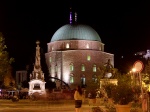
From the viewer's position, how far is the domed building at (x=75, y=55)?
81188mm

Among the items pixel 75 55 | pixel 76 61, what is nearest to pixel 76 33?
pixel 75 55

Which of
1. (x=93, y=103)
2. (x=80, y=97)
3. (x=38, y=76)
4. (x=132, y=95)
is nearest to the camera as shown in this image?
(x=132, y=95)

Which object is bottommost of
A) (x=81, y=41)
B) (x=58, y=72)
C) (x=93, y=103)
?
(x=93, y=103)

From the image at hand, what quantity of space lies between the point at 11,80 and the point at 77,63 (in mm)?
19677

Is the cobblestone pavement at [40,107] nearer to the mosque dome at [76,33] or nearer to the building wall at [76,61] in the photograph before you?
the building wall at [76,61]

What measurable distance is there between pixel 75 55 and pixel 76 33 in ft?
19.0

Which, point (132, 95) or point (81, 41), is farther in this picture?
point (81, 41)

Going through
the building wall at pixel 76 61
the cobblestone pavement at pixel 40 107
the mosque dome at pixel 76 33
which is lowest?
the cobblestone pavement at pixel 40 107

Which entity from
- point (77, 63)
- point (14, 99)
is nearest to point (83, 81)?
point (77, 63)

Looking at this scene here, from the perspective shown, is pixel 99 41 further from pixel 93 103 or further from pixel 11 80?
pixel 93 103

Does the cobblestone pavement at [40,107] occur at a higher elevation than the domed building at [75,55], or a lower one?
lower

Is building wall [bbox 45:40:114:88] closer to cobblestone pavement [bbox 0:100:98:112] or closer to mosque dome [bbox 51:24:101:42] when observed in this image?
mosque dome [bbox 51:24:101:42]

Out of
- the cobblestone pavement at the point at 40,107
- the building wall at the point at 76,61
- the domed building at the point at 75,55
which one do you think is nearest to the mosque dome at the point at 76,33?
the domed building at the point at 75,55

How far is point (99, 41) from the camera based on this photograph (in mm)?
86875
